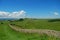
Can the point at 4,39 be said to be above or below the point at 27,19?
below

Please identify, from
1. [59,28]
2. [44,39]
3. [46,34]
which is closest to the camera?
[44,39]

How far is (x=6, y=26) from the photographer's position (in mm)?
14469

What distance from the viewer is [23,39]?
10.1m

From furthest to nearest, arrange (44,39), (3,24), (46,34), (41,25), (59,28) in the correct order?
1. (3,24)
2. (41,25)
3. (59,28)
4. (46,34)
5. (44,39)

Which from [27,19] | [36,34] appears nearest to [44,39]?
[36,34]

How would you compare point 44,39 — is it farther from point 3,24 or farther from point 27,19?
point 3,24

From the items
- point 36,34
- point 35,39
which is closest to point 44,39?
point 35,39

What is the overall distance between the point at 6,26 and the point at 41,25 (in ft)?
11.0

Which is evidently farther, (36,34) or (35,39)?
(36,34)

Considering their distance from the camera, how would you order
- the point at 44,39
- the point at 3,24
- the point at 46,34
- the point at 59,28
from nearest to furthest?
the point at 44,39 → the point at 46,34 → the point at 59,28 → the point at 3,24

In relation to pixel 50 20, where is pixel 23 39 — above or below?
below

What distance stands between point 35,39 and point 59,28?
393 cm

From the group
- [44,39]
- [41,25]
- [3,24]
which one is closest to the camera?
[44,39]

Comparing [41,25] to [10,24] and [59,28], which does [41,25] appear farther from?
[10,24]
